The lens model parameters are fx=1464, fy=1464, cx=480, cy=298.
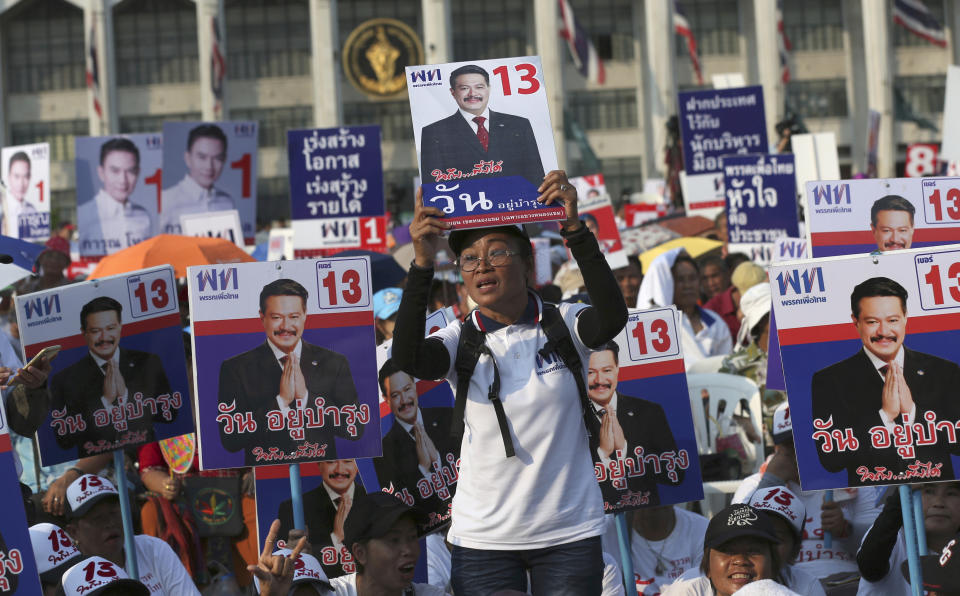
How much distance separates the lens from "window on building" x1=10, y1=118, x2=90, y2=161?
6297 centimetres

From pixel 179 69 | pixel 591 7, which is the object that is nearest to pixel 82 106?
pixel 179 69

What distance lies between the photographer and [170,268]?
6.60 m

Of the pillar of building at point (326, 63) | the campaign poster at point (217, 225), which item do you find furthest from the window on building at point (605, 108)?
the campaign poster at point (217, 225)

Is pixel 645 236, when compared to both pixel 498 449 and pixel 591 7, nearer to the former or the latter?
pixel 498 449

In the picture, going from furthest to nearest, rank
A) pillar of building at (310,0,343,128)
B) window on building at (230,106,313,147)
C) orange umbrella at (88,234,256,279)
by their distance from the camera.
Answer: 1. window on building at (230,106,313,147)
2. pillar of building at (310,0,343,128)
3. orange umbrella at (88,234,256,279)

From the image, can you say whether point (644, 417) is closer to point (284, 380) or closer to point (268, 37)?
point (284, 380)

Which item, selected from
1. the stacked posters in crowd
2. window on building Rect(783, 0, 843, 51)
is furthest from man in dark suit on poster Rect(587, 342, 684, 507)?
window on building Rect(783, 0, 843, 51)

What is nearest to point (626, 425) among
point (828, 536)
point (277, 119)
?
point (828, 536)

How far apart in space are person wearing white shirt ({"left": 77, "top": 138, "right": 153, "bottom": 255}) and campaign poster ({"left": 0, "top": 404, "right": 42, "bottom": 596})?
10921 millimetres

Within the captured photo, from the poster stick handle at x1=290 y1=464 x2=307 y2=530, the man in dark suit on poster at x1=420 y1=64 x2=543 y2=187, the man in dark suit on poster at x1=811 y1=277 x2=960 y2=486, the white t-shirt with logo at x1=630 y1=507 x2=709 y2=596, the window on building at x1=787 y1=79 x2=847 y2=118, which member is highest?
the window on building at x1=787 y1=79 x2=847 y2=118

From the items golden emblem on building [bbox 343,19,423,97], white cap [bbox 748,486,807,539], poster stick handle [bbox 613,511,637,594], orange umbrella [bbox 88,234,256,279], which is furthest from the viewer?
golden emblem on building [bbox 343,19,423,97]

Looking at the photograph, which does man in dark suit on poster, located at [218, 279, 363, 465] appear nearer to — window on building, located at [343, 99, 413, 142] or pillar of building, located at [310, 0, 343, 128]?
pillar of building, located at [310, 0, 343, 128]

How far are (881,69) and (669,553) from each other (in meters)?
57.3

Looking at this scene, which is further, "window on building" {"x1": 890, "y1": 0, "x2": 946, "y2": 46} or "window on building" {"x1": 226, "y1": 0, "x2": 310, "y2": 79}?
"window on building" {"x1": 890, "y1": 0, "x2": 946, "y2": 46}
